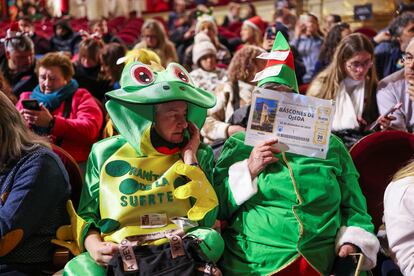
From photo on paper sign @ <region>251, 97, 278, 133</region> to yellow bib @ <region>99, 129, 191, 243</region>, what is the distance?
34 cm

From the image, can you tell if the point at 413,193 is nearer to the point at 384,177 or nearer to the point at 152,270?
the point at 384,177

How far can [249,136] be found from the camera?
2.36 meters

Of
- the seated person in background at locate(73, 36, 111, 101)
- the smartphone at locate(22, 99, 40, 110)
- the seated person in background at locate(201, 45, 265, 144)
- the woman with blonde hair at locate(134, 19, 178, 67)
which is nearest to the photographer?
the smartphone at locate(22, 99, 40, 110)

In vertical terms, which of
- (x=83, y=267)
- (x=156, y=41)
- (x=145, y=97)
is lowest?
(x=83, y=267)

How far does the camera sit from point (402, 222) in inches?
77.0

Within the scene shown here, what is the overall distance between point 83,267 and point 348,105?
6.69ft

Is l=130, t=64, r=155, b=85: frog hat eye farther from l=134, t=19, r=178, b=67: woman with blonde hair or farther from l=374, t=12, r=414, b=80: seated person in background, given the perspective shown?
l=134, t=19, r=178, b=67: woman with blonde hair

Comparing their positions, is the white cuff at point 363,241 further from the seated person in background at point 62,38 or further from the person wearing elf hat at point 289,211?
the seated person in background at point 62,38

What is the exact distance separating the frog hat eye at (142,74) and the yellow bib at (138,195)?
0.20 m

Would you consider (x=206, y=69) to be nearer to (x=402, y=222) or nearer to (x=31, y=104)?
(x=31, y=104)

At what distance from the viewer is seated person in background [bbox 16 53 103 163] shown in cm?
360

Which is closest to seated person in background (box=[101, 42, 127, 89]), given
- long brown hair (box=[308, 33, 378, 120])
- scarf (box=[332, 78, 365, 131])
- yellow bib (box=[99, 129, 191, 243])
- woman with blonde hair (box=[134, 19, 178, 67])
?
woman with blonde hair (box=[134, 19, 178, 67])

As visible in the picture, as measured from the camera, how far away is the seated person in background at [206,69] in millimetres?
5074

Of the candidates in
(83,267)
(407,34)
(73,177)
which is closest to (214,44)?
(407,34)
